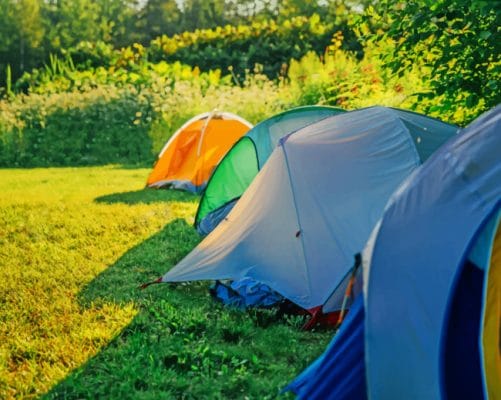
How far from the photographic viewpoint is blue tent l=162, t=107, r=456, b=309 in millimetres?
4309

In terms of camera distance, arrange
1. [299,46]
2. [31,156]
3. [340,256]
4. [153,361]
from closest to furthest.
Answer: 1. [153,361]
2. [340,256]
3. [31,156]
4. [299,46]

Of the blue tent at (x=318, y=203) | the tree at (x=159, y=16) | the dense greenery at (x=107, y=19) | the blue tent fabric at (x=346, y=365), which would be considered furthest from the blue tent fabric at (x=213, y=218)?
the tree at (x=159, y=16)

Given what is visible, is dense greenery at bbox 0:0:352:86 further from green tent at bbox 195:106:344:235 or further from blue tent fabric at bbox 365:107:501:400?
blue tent fabric at bbox 365:107:501:400

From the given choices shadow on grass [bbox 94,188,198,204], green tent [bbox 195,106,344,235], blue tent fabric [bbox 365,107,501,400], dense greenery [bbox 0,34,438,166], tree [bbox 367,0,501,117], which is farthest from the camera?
dense greenery [bbox 0,34,438,166]

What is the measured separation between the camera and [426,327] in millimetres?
2627

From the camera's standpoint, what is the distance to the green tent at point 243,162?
632cm

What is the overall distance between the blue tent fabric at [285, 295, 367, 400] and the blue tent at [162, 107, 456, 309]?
1088mm

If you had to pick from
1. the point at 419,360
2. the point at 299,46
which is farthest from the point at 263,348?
the point at 299,46

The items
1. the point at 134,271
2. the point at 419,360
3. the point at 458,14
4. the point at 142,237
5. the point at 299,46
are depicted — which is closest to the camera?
the point at 419,360

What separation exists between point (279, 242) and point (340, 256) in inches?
17.6

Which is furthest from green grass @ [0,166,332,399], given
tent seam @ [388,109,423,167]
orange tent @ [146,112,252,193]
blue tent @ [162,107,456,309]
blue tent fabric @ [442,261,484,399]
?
orange tent @ [146,112,252,193]

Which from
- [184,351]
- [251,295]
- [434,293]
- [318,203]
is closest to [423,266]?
[434,293]

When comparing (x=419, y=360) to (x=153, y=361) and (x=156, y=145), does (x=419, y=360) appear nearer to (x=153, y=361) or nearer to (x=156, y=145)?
(x=153, y=361)

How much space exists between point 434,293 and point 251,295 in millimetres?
1964
